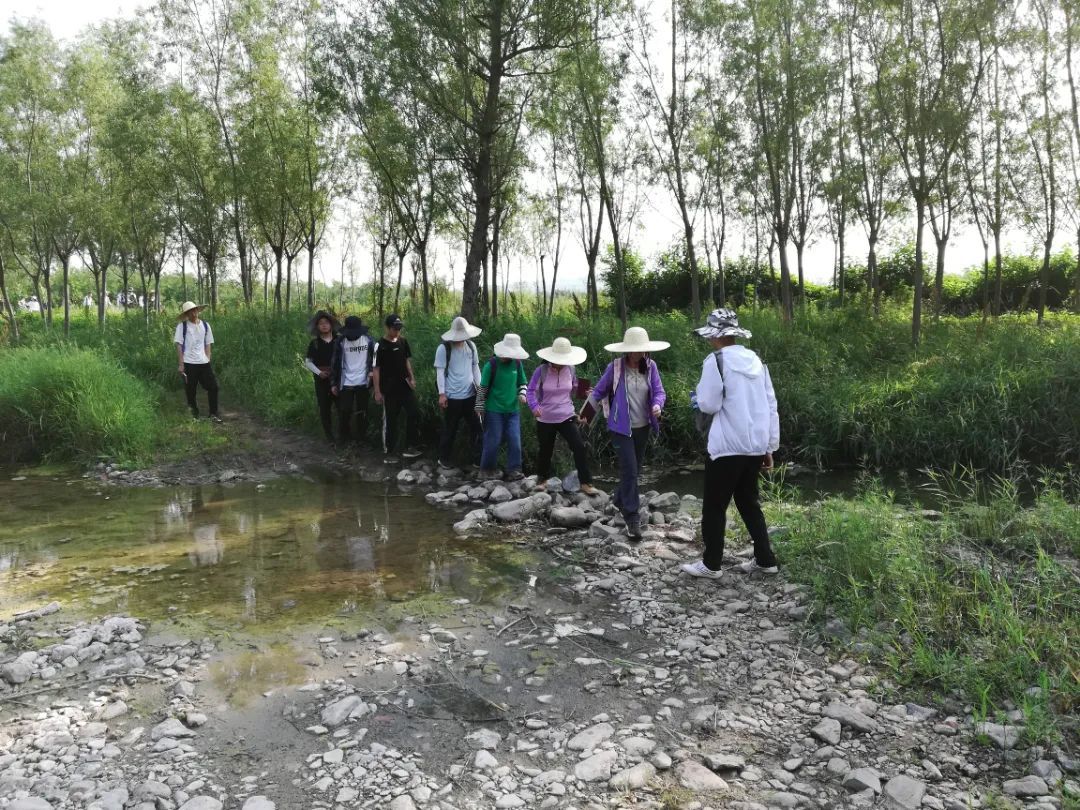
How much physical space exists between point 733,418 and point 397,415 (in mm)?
6214

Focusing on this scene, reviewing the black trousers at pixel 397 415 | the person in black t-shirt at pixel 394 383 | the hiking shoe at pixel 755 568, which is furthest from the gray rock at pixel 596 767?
the black trousers at pixel 397 415

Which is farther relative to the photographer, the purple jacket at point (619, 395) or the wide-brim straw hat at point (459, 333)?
the wide-brim straw hat at point (459, 333)

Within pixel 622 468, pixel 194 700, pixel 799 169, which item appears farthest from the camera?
pixel 799 169

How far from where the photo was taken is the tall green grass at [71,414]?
32.9ft

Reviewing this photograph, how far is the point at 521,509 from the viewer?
7.21m

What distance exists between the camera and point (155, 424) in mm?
10680

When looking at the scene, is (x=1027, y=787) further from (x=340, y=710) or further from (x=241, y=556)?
(x=241, y=556)

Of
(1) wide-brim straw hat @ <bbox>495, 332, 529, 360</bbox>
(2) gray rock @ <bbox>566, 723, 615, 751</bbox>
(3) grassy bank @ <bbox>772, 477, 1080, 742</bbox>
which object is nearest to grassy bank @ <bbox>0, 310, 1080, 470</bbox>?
(1) wide-brim straw hat @ <bbox>495, 332, 529, 360</bbox>

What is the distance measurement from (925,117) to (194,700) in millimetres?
13200

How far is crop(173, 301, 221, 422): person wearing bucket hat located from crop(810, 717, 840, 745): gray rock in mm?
10092

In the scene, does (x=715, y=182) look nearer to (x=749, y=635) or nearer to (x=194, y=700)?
(x=749, y=635)

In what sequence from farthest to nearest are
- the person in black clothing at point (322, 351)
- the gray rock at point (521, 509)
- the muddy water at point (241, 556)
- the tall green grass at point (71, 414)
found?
the person in black clothing at point (322, 351)
the tall green grass at point (71, 414)
the gray rock at point (521, 509)
the muddy water at point (241, 556)

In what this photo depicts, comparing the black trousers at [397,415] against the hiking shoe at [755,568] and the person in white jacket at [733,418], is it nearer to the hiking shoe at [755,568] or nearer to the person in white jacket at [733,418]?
the person in white jacket at [733,418]

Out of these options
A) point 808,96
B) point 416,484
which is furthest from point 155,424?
point 808,96
